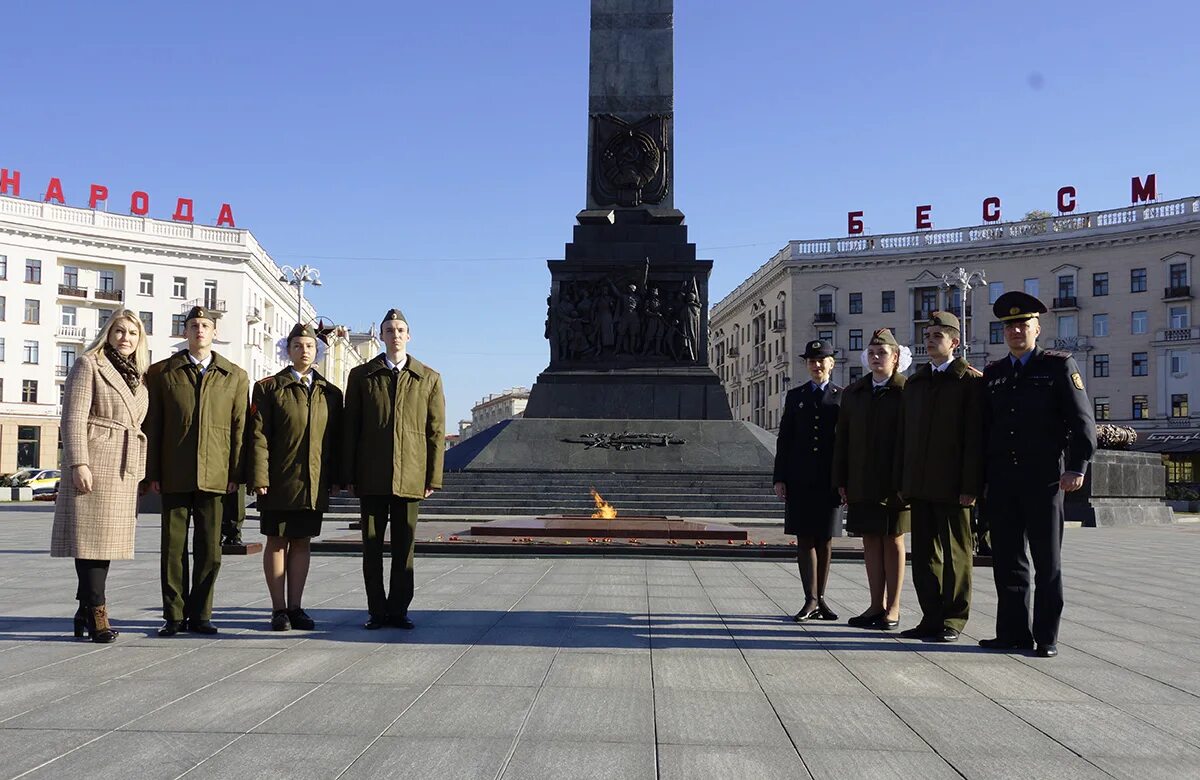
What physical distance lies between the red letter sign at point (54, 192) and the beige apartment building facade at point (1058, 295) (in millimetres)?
46870

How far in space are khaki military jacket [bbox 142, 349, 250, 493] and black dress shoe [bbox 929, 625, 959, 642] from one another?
14.9ft

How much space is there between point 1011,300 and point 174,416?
534 cm

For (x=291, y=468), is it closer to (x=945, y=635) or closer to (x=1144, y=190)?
(x=945, y=635)

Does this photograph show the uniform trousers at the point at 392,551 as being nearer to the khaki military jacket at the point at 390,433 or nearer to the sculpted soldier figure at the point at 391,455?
the sculpted soldier figure at the point at 391,455

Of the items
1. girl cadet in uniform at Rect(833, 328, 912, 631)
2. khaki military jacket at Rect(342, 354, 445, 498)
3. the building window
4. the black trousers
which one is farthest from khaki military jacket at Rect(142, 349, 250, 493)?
the building window

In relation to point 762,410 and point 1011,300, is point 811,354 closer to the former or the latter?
point 1011,300

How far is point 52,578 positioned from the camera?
934 cm

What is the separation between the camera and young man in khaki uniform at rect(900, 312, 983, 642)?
21.1ft

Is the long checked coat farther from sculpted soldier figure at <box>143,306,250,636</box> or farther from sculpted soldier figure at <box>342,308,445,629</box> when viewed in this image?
sculpted soldier figure at <box>342,308,445,629</box>

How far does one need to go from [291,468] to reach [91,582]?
1.31 meters

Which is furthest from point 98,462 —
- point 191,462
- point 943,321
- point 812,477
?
point 943,321

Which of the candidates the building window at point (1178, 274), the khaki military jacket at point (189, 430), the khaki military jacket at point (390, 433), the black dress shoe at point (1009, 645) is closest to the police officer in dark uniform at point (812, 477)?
the black dress shoe at point (1009, 645)

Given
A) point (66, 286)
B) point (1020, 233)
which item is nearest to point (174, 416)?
point (66, 286)

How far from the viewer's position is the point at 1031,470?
6.10 m
